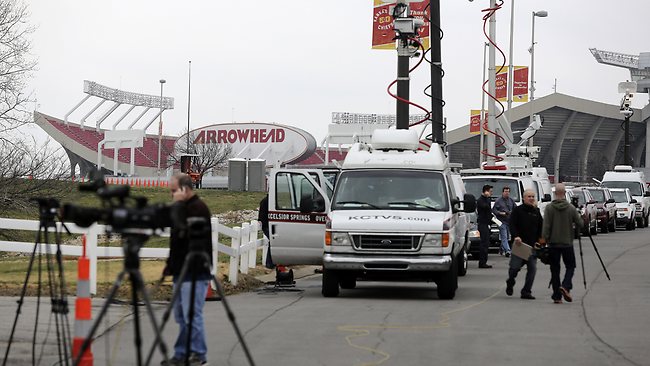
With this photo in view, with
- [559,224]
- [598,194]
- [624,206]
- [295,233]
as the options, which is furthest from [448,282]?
[624,206]

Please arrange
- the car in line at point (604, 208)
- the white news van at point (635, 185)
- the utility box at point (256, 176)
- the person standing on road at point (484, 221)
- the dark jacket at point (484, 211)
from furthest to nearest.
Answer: the utility box at point (256, 176)
the white news van at point (635, 185)
the car in line at point (604, 208)
the dark jacket at point (484, 211)
the person standing on road at point (484, 221)

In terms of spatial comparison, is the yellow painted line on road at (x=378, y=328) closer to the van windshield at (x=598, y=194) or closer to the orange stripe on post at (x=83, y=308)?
the orange stripe on post at (x=83, y=308)

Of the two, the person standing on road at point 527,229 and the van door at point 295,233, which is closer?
the person standing on road at point 527,229

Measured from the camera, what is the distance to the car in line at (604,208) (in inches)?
1825

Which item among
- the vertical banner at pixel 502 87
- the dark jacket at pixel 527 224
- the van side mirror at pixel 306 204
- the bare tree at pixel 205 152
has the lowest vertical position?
the dark jacket at pixel 527 224

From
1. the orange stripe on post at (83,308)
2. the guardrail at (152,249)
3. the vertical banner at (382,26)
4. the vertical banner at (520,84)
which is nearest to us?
the orange stripe on post at (83,308)

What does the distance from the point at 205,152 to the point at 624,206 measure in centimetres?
6498

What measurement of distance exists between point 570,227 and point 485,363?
23.0 feet

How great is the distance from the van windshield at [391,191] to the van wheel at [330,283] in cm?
106

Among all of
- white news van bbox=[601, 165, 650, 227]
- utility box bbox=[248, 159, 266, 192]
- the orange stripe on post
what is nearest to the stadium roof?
utility box bbox=[248, 159, 266, 192]

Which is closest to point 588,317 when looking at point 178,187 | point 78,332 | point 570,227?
point 570,227

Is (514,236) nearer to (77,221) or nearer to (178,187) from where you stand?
(178,187)

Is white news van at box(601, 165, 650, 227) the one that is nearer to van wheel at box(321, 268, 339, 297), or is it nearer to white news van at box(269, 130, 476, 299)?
white news van at box(269, 130, 476, 299)

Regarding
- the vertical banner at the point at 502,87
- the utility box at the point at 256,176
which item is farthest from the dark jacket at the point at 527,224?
the utility box at the point at 256,176
